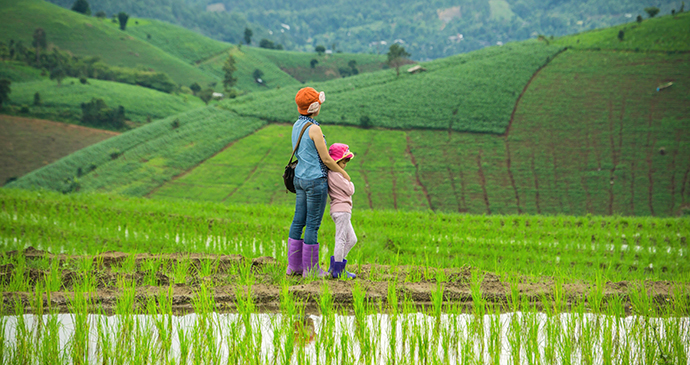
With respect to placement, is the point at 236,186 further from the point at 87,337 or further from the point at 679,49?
the point at 679,49

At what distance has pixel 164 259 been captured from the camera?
5.91 m

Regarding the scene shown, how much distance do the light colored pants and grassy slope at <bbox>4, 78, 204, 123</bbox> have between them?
5187 cm

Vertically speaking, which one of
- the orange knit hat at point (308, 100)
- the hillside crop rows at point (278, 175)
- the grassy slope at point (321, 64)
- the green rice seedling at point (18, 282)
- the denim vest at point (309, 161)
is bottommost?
the green rice seedling at point (18, 282)

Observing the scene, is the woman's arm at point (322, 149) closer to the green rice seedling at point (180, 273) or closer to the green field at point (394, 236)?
the green rice seedling at point (180, 273)

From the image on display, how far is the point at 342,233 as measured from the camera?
450 centimetres

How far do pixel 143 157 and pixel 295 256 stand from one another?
3163cm

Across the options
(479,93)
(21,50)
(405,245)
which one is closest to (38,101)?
(21,50)

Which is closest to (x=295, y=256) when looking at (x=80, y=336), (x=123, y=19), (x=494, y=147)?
→ (x=80, y=336)

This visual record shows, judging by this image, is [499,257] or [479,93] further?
[479,93]

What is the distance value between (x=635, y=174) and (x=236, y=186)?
982 inches

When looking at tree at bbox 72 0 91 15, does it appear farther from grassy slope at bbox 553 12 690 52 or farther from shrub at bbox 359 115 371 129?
grassy slope at bbox 553 12 690 52

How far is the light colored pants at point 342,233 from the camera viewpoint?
4469 millimetres

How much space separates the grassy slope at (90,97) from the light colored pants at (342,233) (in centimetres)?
5187

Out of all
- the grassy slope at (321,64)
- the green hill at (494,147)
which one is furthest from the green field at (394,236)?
the grassy slope at (321,64)
